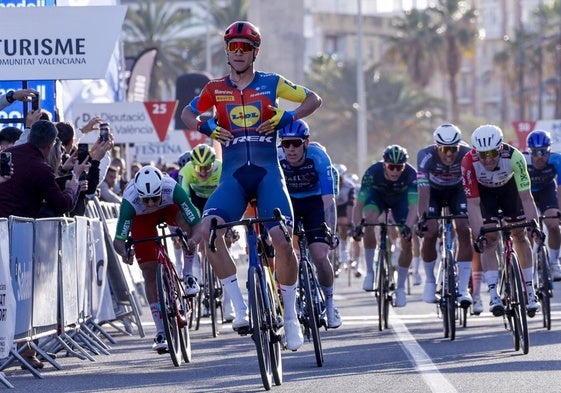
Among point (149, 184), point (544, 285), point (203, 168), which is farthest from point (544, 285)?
point (149, 184)

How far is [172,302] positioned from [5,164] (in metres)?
1.77

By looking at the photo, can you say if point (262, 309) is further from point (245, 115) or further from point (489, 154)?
point (489, 154)

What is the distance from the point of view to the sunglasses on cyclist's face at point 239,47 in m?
11.7

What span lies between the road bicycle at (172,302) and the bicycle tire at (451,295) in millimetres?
2771

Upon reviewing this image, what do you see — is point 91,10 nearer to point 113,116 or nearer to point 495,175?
point 495,175

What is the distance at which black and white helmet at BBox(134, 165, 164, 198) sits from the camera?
527 inches

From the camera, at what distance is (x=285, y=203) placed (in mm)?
11508

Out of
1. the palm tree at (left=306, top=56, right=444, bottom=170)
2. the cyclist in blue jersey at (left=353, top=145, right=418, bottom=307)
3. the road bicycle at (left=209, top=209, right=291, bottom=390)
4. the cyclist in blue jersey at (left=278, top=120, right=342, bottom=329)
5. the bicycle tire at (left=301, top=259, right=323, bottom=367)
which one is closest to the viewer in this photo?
the road bicycle at (left=209, top=209, right=291, bottom=390)

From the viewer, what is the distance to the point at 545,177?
62.2 ft

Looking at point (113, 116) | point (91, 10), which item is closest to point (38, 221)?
point (91, 10)

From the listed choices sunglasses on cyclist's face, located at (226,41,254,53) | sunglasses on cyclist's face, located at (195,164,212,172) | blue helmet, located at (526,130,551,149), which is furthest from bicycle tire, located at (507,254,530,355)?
blue helmet, located at (526,130,551,149)

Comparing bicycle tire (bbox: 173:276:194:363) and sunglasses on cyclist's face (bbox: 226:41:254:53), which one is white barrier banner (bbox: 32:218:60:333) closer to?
bicycle tire (bbox: 173:276:194:363)

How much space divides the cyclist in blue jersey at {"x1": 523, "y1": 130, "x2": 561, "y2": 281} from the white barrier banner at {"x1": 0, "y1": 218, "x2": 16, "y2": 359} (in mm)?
8120

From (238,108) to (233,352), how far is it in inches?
143
